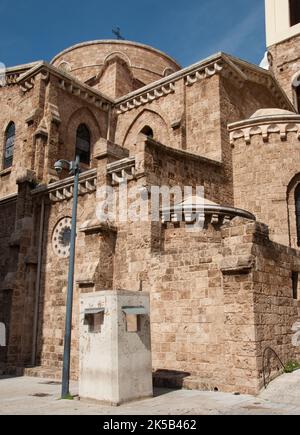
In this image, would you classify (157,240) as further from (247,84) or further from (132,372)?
(247,84)

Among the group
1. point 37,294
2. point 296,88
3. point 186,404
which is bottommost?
point 186,404

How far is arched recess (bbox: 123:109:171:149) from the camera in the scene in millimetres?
19188

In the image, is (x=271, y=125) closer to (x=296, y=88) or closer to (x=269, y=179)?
(x=269, y=179)

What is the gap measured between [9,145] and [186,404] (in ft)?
52.6

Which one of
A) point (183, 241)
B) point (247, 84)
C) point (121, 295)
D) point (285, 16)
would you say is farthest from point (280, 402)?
point (285, 16)

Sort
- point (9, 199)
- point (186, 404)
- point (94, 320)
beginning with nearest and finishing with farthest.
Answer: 1. point (186, 404)
2. point (94, 320)
3. point (9, 199)

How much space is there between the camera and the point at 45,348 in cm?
1543

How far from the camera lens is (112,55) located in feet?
86.5

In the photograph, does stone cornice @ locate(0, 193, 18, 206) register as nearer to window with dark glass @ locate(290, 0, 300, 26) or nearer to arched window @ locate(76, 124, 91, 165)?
arched window @ locate(76, 124, 91, 165)

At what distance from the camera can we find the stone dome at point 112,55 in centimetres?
2703

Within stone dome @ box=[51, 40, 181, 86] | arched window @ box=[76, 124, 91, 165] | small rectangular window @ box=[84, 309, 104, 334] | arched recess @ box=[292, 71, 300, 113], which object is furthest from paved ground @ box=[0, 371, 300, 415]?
arched recess @ box=[292, 71, 300, 113]

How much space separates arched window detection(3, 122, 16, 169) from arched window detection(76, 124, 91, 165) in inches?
119

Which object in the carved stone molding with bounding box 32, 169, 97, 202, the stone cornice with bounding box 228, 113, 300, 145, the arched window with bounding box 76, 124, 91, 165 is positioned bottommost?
the carved stone molding with bounding box 32, 169, 97, 202

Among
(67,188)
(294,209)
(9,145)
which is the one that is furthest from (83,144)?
(294,209)
